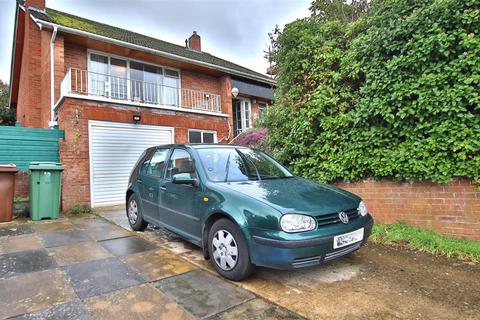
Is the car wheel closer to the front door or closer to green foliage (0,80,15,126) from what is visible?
the front door

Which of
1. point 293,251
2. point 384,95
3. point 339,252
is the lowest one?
point 339,252

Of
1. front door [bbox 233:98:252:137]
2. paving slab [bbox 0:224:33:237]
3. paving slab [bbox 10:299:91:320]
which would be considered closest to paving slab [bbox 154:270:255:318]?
paving slab [bbox 10:299:91:320]

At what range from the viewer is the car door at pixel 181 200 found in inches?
150

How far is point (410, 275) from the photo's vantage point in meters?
3.33

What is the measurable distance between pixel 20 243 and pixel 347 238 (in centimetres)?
507

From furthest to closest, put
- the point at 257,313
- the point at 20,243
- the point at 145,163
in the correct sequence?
the point at 145,163 < the point at 20,243 < the point at 257,313

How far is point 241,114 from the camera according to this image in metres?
16.4

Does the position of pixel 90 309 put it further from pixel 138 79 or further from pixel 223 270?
pixel 138 79

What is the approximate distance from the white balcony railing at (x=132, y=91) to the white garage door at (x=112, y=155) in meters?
1.16

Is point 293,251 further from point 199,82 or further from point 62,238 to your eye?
point 199,82

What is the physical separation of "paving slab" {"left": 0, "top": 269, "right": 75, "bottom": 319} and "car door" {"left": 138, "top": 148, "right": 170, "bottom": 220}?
1.66 meters

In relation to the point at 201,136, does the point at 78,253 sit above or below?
below

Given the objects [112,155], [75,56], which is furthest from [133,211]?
[75,56]

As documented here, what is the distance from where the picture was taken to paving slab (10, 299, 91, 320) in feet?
8.21
